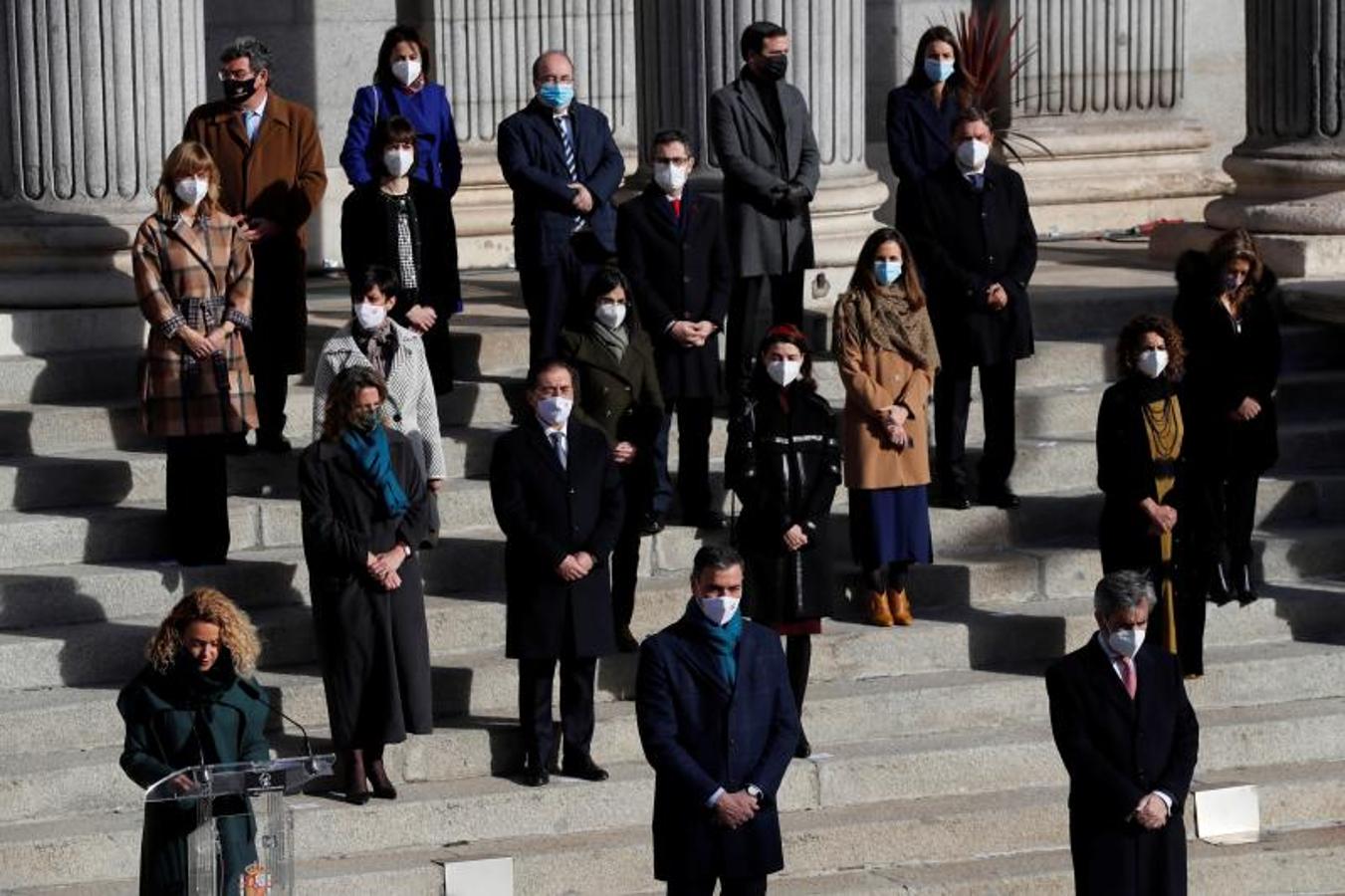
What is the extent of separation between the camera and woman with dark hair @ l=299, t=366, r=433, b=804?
15.0 m

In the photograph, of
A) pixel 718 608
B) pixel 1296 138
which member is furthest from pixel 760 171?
pixel 718 608

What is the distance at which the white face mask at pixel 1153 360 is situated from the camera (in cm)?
1611

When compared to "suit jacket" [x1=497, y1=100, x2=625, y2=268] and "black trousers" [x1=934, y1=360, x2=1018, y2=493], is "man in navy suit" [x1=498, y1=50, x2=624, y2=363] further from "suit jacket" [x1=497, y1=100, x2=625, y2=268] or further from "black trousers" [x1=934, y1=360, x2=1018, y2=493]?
"black trousers" [x1=934, y1=360, x2=1018, y2=493]

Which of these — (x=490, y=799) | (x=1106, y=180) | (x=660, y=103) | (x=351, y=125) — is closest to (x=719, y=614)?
(x=490, y=799)

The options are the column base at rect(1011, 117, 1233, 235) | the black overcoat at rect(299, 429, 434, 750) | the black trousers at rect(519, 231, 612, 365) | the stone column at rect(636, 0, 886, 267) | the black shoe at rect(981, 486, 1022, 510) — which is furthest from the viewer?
the column base at rect(1011, 117, 1233, 235)

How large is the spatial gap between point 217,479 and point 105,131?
238cm

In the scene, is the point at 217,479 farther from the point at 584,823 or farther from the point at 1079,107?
the point at 1079,107

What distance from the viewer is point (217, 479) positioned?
16.0 m

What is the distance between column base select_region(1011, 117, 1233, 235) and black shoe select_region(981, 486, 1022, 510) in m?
5.85

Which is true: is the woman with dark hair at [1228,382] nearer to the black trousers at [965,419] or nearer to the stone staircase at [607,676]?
the stone staircase at [607,676]

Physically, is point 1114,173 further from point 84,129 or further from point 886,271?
point 84,129

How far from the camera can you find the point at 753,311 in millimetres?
17562

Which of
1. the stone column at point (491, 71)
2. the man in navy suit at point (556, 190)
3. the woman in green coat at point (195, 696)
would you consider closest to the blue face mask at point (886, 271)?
the man in navy suit at point (556, 190)

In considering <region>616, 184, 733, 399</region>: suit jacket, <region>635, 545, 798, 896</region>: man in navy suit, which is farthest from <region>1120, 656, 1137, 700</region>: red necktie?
<region>616, 184, 733, 399</region>: suit jacket
